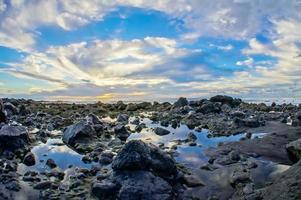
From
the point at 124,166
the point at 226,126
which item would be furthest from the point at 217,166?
the point at 226,126

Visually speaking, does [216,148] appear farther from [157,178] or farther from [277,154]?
[157,178]

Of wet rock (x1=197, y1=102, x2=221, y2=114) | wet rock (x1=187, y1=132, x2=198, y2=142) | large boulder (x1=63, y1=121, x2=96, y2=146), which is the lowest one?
wet rock (x1=187, y1=132, x2=198, y2=142)

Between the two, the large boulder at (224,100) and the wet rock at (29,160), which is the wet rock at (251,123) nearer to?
the wet rock at (29,160)

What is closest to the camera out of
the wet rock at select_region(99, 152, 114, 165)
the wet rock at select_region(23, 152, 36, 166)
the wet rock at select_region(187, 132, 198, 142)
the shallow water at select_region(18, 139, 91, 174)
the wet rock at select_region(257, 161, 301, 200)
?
the wet rock at select_region(257, 161, 301, 200)

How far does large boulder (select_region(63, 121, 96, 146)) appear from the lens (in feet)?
73.0

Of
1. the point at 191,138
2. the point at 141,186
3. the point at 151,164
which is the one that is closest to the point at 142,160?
the point at 151,164

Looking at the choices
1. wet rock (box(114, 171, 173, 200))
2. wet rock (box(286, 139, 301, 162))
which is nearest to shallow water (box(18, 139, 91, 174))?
wet rock (box(114, 171, 173, 200))

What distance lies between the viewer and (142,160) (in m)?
14.0

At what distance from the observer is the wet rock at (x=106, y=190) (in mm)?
13055

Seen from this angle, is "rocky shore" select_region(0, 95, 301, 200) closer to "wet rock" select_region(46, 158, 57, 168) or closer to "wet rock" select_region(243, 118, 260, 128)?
"wet rock" select_region(46, 158, 57, 168)

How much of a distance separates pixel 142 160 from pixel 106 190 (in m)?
1.78

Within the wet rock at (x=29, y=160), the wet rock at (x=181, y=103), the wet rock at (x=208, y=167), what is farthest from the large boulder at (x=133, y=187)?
the wet rock at (x=181, y=103)

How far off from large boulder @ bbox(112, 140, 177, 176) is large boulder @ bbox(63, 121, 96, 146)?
333 inches

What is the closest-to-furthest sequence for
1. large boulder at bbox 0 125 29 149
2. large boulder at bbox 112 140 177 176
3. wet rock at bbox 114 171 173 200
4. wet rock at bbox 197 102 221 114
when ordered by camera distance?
wet rock at bbox 114 171 173 200 < large boulder at bbox 112 140 177 176 < large boulder at bbox 0 125 29 149 < wet rock at bbox 197 102 221 114
